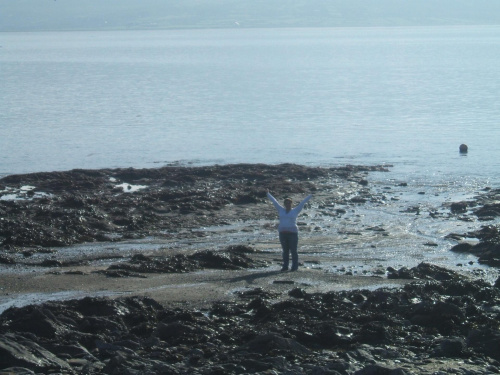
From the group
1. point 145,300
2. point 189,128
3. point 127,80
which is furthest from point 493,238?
point 127,80

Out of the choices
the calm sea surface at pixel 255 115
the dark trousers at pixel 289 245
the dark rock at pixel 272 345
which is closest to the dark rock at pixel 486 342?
the dark rock at pixel 272 345

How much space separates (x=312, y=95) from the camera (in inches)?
2581

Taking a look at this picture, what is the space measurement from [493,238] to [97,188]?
1172 centimetres

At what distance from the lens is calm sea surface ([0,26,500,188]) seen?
34.7 meters

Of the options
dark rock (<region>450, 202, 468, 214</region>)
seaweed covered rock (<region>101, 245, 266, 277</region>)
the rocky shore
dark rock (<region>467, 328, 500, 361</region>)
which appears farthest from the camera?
dark rock (<region>450, 202, 468, 214</region>)

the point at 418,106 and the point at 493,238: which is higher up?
the point at 418,106

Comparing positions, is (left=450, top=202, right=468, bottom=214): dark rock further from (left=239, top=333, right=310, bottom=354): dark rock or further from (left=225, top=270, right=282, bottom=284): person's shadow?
(left=239, top=333, right=310, bottom=354): dark rock

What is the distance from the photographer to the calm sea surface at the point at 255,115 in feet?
114

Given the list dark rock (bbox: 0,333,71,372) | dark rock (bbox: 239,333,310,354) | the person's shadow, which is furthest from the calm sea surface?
dark rock (bbox: 0,333,71,372)

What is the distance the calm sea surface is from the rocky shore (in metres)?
9.85

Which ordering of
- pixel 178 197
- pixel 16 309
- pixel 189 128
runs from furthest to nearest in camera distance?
pixel 189 128 < pixel 178 197 < pixel 16 309

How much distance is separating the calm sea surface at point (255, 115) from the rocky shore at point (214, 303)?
388 inches

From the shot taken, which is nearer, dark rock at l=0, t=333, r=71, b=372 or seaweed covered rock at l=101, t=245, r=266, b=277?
dark rock at l=0, t=333, r=71, b=372

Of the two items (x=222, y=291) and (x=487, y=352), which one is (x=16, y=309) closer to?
(x=222, y=291)
